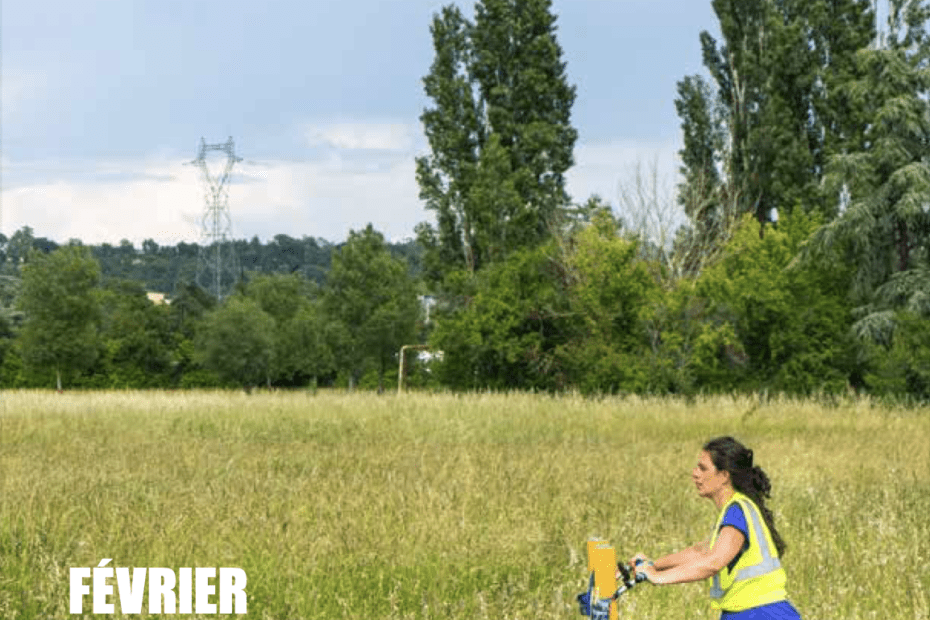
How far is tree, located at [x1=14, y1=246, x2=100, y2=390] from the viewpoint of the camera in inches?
1896

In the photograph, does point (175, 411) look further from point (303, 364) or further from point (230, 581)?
point (303, 364)

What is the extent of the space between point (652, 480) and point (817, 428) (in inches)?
296

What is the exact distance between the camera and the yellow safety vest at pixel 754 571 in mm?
3434

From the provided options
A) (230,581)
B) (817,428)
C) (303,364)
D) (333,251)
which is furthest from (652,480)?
(303,364)

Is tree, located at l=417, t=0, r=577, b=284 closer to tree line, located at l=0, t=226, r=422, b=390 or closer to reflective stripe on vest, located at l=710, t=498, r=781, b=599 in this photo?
tree line, located at l=0, t=226, r=422, b=390

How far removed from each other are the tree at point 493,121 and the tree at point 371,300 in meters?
4.88

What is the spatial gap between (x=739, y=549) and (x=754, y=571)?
102mm

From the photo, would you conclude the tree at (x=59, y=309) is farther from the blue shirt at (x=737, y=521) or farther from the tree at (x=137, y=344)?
the blue shirt at (x=737, y=521)

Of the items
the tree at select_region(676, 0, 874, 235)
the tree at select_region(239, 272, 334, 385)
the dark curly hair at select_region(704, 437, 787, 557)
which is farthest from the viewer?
the tree at select_region(239, 272, 334, 385)

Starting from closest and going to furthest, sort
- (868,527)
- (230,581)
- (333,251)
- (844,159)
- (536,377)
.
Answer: (230,581) < (868,527) < (844,159) < (536,377) < (333,251)

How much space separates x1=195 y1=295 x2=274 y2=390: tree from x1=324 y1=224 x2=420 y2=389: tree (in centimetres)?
1886

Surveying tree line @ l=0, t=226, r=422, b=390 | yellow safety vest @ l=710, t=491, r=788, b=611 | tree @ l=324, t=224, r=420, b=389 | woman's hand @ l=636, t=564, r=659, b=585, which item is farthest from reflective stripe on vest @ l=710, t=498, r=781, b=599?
tree line @ l=0, t=226, r=422, b=390

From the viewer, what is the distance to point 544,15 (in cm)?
3441

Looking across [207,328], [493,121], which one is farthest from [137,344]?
[493,121]
